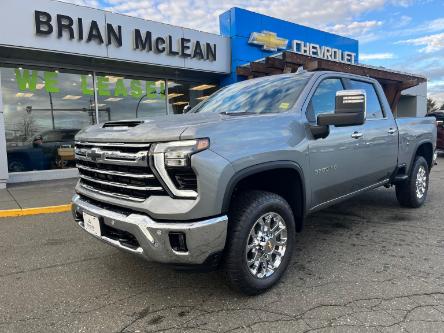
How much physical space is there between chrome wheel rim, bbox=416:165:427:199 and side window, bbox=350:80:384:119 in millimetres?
1469

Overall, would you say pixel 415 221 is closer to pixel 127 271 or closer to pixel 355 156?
pixel 355 156

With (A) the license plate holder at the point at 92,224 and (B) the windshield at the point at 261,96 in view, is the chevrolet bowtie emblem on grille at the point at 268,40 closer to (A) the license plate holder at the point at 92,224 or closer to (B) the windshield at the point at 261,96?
(B) the windshield at the point at 261,96

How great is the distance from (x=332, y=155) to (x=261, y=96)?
3.07 ft

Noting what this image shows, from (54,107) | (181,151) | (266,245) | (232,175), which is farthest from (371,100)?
(54,107)

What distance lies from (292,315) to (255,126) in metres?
1.47

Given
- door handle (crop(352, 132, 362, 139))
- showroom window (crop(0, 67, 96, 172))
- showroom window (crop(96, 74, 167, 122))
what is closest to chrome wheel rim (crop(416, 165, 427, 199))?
door handle (crop(352, 132, 362, 139))

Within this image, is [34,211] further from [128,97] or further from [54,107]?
[128,97]

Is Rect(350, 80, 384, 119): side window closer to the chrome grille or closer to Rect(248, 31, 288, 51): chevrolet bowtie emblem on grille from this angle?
the chrome grille

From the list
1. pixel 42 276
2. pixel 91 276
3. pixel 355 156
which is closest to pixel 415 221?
pixel 355 156

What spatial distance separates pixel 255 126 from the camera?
10.3 feet

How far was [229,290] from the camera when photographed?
3303 mm

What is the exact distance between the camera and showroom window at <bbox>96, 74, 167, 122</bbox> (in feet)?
36.4

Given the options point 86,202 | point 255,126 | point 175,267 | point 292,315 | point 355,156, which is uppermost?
point 255,126

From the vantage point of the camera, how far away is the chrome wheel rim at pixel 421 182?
19.5ft
